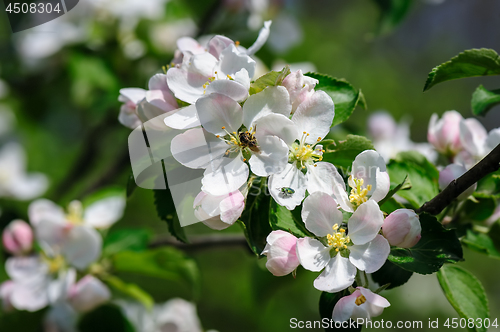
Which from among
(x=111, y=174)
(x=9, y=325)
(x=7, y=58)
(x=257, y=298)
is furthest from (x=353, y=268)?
(x=7, y=58)

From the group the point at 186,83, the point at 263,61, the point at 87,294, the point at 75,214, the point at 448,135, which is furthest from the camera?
the point at 263,61

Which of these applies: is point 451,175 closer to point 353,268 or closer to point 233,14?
point 353,268

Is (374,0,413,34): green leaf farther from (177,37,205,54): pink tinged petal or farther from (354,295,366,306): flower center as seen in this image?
(354,295,366,306): flower center

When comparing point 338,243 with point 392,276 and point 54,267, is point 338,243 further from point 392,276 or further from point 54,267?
point 54,267

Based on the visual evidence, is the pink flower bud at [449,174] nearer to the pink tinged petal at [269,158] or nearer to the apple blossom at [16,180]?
the pink tinged petal at [269,158]

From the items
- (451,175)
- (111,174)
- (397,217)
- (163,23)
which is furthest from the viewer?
(163,23)

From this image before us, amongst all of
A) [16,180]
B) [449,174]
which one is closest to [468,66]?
[449,174]
